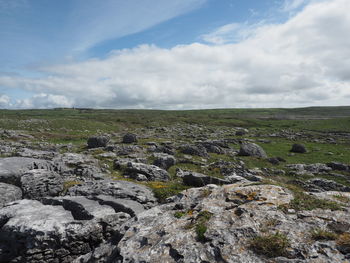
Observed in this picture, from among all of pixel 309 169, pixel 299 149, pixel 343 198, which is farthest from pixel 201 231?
pixel 299 149

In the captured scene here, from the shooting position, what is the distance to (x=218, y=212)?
967 centimetres

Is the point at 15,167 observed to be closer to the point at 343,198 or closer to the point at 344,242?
the point at 344,242

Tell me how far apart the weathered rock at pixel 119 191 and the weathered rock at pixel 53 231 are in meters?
2.67

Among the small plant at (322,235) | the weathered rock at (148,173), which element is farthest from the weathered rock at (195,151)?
the small plant at (322,235)

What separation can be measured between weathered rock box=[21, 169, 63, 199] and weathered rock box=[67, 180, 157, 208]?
2.03 metres

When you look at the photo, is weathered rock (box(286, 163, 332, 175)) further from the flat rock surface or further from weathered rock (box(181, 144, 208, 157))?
the flat rock surface

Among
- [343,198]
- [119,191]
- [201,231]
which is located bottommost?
[119,191]

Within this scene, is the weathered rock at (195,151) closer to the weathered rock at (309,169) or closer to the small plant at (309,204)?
the weathered rock at (309,169)

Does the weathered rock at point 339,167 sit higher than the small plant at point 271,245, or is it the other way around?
the small plant at point 271,245

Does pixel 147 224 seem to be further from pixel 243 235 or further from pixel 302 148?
pixel 302 148

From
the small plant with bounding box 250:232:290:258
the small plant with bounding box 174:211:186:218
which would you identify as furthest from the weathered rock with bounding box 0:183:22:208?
the small plant with bounding box 250:232:290:258

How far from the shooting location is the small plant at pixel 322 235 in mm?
7288

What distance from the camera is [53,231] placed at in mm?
9852

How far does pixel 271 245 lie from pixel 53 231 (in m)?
9.45
